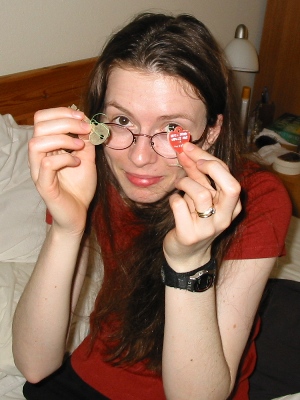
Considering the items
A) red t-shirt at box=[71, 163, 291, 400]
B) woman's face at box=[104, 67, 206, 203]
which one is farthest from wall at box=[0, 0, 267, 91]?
red t-shirt at box=[71, 163, 291, 400]

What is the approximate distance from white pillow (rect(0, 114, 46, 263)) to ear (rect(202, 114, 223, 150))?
0.70 m

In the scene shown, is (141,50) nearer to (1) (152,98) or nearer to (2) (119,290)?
(1) (152,98)

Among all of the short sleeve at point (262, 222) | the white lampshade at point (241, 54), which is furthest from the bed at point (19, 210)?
the white lampshade at point (241, 54)

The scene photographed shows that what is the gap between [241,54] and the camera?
242 centimetres

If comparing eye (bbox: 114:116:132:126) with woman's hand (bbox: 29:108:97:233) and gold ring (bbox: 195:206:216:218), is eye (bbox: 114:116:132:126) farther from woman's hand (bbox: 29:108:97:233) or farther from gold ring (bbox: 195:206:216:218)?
gold ring (bbox: 195:206:216:218)

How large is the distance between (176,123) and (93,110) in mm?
258

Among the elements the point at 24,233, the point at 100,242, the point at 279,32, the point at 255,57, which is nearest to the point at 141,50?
the point at 100,242

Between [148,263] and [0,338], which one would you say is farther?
[0,338]

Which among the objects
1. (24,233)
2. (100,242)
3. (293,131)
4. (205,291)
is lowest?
(293,131)

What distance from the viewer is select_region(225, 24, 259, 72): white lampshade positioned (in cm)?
242

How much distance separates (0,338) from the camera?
4.21 ft

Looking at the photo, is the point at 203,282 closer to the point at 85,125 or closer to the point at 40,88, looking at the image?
the point at 85,125

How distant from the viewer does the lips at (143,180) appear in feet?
3.36

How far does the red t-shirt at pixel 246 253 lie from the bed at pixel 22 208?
0.22 m
